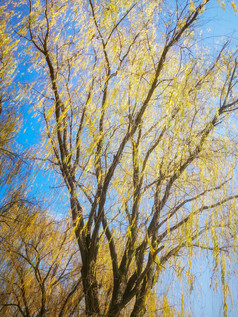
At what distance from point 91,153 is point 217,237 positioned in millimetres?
1203

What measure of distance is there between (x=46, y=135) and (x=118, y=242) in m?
1.39

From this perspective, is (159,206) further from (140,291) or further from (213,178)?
(140,291)

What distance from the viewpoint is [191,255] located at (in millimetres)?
1896

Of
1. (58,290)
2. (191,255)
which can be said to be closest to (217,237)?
(191,255)

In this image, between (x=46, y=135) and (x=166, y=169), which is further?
(x=46, y=135)

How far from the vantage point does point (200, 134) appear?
2.43m

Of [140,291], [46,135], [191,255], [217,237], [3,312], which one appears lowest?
[3,312]

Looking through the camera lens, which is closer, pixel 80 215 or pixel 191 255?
pixel 191 255

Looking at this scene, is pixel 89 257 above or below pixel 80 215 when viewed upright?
below

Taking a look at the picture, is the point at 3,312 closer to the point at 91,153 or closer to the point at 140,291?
the point at 140,291

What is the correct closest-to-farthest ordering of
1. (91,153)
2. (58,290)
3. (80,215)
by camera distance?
1. (91,153)
2. (80,215)
3. (58,290)

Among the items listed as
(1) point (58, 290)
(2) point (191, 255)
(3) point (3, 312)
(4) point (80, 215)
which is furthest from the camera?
(1) point (58, 290)

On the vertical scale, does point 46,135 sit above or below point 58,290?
above

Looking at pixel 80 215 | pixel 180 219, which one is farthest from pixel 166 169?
pixel 80 215
